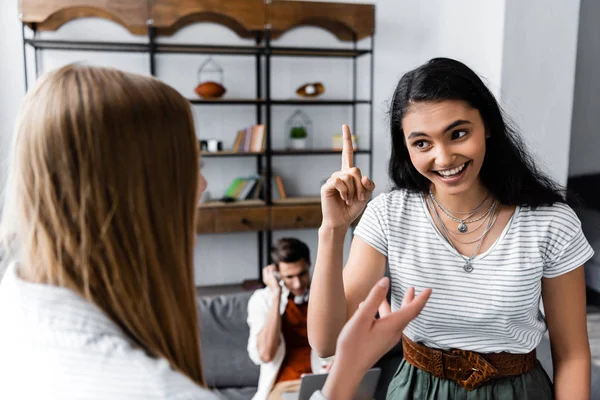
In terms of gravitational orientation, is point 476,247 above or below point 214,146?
above

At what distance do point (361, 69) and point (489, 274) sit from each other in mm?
3498

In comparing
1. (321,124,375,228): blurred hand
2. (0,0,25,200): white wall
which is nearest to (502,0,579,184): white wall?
(321,124,375,228): blurred hand

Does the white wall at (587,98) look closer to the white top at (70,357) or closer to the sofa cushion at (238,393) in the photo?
the sofa cushion at (238,393)

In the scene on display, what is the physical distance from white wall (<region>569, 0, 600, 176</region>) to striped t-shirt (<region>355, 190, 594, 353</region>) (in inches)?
143

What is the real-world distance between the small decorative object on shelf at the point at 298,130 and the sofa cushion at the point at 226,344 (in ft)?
5.43

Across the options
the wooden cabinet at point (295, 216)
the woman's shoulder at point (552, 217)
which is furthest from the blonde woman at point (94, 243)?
→ the wooden cabinet at point (295, 216)

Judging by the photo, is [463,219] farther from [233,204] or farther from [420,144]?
[233,204]

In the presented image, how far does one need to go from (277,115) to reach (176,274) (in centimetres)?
366

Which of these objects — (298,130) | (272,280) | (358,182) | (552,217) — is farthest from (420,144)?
(298,130)

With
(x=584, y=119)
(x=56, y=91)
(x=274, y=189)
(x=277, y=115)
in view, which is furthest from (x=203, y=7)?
(x=56, y=91)

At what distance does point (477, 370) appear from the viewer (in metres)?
1.02

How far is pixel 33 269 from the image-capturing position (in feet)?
1.99

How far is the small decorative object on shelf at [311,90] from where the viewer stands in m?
4.00

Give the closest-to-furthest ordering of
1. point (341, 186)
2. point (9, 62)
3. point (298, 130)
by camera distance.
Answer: point (341, 186), point (9, 62), point (298, 130)
